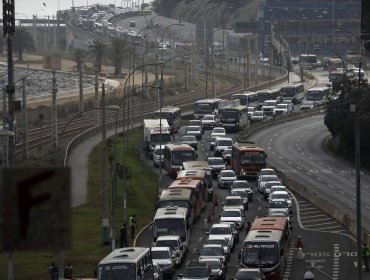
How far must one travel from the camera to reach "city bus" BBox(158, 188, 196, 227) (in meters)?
55.5

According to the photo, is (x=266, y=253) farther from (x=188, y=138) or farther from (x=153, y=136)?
(x=188, y=138)

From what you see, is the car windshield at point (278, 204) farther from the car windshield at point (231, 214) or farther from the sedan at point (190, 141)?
the sedan at point (190, 141)

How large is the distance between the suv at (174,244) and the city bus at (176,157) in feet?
94.8

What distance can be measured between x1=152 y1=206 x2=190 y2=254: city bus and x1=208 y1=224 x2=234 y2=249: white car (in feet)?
3.42

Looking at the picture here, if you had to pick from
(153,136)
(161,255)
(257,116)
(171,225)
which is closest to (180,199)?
(171,225)

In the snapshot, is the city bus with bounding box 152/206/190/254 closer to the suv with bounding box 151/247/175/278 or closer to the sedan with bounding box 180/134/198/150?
the suv with bounding box 151/247/175/278

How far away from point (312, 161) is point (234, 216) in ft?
114

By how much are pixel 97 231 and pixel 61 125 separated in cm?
5315

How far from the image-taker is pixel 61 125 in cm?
10706

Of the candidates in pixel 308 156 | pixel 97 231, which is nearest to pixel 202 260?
pixel 97 231

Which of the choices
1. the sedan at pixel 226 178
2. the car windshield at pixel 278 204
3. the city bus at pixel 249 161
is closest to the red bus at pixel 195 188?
the car windshield at pixel 278 204

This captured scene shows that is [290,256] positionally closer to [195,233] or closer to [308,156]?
[195,233]

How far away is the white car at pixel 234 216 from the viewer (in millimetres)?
55750

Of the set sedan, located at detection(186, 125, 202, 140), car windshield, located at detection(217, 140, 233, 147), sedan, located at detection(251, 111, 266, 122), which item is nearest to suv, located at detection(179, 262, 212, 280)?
car windshield, located at detection(217, 140, 233, 147)
